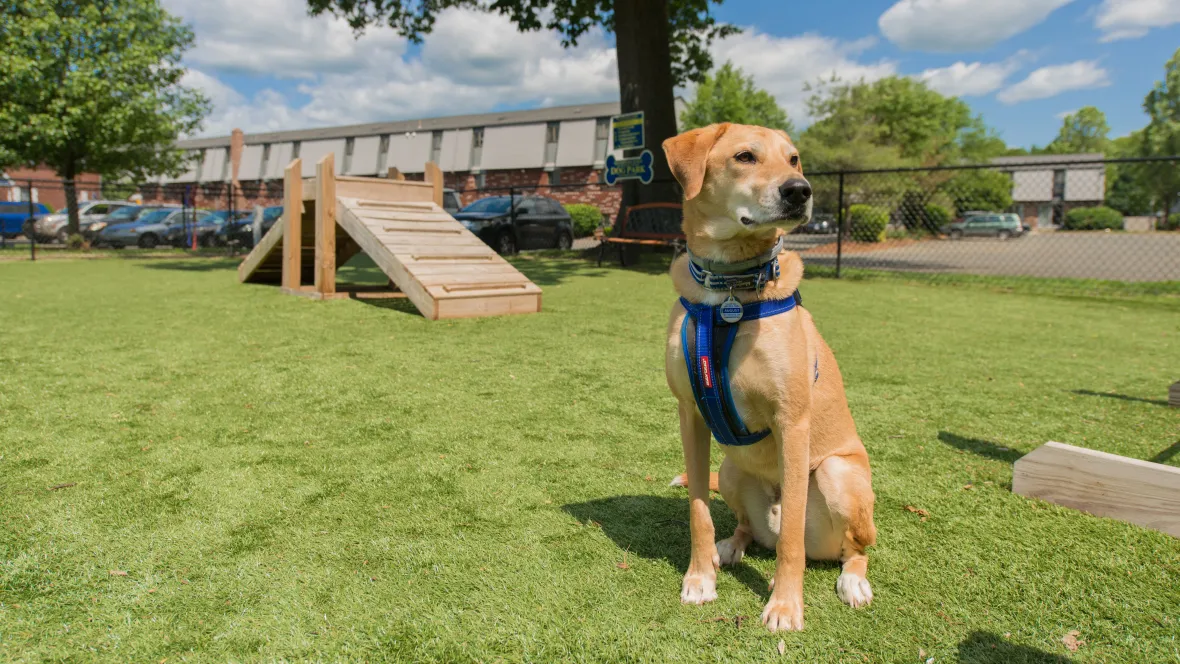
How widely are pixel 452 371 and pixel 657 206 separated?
32.5 feet

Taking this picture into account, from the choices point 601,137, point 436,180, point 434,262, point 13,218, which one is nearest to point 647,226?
point 436,180

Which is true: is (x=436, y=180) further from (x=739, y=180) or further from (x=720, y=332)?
(x=720, y=332)

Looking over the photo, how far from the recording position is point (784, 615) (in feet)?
7.10

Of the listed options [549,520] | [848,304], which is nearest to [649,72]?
[848,304]

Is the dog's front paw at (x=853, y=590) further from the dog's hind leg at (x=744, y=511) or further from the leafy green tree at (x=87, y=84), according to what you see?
the leafy green tree at (x=87, y=84)

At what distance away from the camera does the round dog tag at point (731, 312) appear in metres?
2.22

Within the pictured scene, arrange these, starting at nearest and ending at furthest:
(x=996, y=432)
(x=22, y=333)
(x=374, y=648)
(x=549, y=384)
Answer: (x=374, y=648) → (x=996, y=432) → (x=549, y=384) → (x=22, y=333)

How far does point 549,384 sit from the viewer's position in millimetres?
5246

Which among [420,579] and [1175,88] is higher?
[1175,88]

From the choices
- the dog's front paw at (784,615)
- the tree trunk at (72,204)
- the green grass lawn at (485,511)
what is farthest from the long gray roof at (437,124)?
the dog's front paw at (784,615)

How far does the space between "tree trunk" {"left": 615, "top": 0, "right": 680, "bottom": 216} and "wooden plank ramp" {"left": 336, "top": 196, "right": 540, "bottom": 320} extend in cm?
696

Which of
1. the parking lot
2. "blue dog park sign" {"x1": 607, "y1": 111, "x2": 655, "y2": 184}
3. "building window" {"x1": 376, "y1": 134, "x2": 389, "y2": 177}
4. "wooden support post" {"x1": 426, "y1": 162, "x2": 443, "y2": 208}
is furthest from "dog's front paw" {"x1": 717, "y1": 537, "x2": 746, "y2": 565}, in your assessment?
"building window" {"x1": 376, "y1": 134, "x2": 389, "y2": 177}

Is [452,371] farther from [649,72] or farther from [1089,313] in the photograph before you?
[649,72]

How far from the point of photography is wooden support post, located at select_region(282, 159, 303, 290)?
9273 mm
